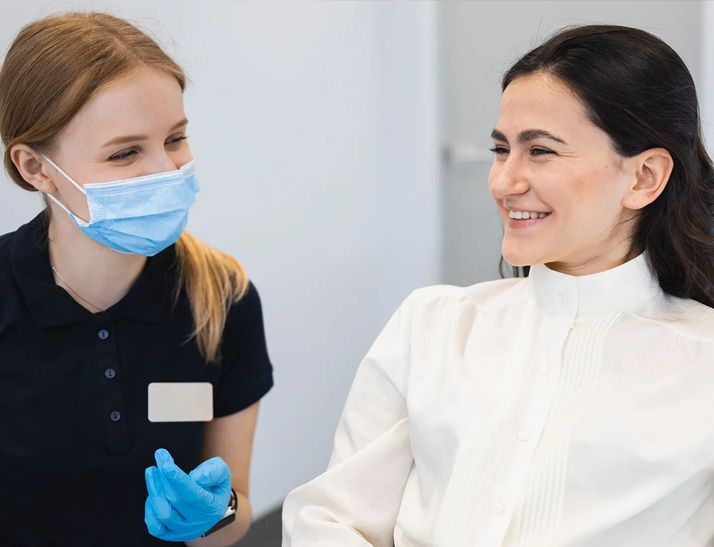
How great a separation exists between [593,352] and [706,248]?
0.86ft

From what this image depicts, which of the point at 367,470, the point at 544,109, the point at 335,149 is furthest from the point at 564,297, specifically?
the point at 335,149

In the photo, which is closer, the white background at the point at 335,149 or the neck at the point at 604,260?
the neck at the point at 604,260

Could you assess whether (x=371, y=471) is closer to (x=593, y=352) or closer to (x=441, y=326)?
(x=441, y=326)

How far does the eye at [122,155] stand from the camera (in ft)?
4.88

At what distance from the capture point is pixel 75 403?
154 cm

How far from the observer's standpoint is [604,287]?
1.45m

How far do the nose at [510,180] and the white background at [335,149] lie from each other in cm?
103

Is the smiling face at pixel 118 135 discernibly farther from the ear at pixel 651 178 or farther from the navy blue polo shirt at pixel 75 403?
the ear at pixel 651 178

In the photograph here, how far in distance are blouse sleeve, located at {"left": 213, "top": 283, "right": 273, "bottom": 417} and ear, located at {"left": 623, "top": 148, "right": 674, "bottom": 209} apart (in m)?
0.68

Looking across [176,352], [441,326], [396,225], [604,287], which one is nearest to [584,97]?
[604,287]

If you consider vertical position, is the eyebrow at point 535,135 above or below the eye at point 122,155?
above

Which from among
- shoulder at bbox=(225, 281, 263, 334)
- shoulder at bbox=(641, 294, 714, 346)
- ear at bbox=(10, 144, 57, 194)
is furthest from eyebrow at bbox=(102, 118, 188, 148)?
shoulder at bbox=(641, 294, 714, 346)

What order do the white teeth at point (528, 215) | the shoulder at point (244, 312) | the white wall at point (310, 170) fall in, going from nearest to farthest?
the white teeth at point (528, 215) → the shoulder at point (244, 312) → the white wall at point (310, 170)

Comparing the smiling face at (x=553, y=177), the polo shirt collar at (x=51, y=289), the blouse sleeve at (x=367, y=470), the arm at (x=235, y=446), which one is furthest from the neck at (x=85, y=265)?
the smiling face at (x=553, y=177)
